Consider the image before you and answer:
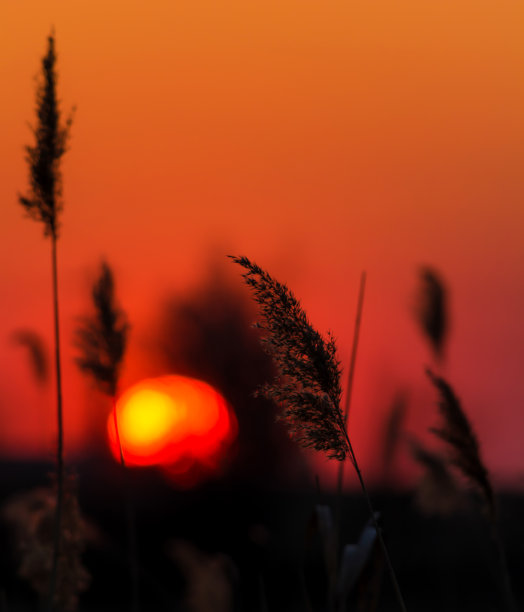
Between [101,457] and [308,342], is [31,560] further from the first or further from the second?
[101,457]

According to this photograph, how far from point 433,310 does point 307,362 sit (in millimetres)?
2498

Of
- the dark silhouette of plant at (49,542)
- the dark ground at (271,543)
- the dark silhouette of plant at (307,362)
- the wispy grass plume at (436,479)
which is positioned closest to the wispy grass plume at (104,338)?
the dark silhouette of plant at (49,542)

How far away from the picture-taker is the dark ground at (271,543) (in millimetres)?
9086

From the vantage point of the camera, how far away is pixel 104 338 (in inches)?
133

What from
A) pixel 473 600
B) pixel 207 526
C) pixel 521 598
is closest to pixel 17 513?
pixel 473 600

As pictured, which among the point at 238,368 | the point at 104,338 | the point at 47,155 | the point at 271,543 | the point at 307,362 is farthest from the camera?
the point at 238,368

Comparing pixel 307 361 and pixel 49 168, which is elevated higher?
pixel 49 168

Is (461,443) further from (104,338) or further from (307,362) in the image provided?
(104,338)

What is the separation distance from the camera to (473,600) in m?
12.0

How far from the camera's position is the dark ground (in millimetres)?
9086

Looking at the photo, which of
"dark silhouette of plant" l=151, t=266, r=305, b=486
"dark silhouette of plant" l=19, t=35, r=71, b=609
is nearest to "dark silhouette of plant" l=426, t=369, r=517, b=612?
"dark silhouette of plant" l=19, t=35, r=71, b=609

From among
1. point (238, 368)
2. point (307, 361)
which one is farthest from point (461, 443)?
point (238, 368)

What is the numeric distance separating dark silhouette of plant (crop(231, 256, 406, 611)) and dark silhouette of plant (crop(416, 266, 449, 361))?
2.39 m

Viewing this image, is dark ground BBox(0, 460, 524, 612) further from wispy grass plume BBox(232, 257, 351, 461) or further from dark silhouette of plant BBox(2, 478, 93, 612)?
wispy grass plume BBox(232, 257, 351, 461)
